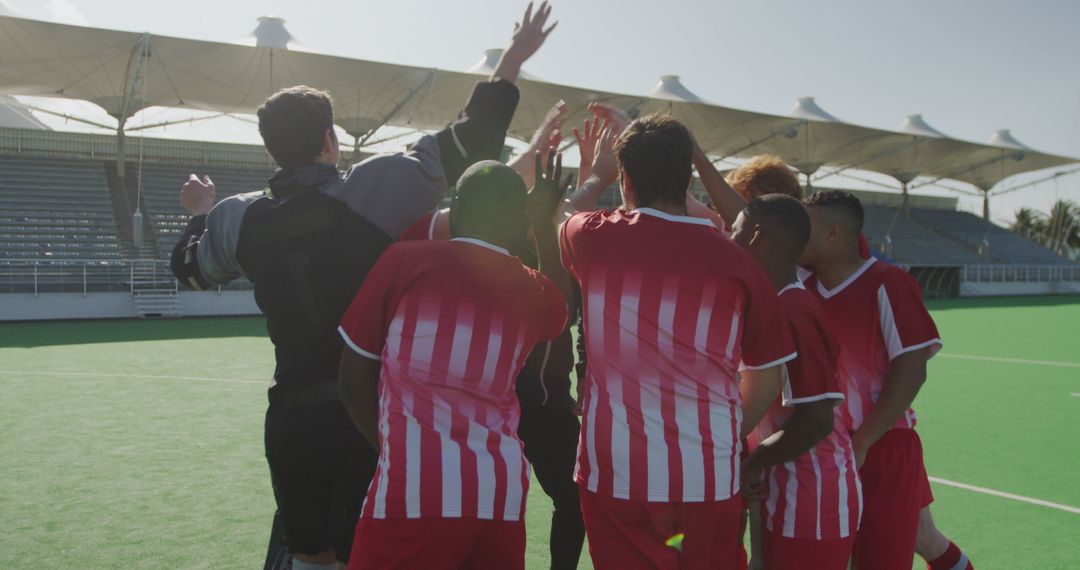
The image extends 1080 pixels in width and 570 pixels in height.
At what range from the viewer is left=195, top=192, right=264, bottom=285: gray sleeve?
265 cm

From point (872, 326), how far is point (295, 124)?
2.06 metres

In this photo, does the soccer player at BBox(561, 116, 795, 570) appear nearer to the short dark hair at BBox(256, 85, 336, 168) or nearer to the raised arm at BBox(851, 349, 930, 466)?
the raised arm at BBox(851, 349, 930, 466)

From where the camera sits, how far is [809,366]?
2240 millimetres

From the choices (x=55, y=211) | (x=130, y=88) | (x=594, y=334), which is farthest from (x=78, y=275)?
(x=594, y=334)

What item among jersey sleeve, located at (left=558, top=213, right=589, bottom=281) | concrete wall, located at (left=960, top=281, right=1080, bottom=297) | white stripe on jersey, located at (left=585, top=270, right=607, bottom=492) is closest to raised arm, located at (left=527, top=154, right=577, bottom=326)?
jersey sleeve, located at (left=558, top=213, right=589, bottom=281)

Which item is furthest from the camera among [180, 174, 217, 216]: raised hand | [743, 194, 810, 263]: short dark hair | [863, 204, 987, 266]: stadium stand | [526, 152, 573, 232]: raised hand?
[863, 204, 987, 266]: stadium stand

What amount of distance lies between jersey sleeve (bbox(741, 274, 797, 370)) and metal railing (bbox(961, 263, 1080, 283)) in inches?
1469

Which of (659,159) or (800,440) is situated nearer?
(659,159)

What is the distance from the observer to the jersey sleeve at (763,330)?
6.89 ft

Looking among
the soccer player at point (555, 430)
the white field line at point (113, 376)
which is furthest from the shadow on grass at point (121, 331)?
the soccer player at point (555, 430)

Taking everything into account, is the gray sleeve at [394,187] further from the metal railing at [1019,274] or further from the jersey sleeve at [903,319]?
the metal railing at [1019,274]

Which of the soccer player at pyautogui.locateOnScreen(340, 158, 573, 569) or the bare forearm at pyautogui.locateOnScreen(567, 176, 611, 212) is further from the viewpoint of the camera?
the bare forearm at pyautogui.locateOnScreen(567, 176, 611, 212)

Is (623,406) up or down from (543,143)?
down

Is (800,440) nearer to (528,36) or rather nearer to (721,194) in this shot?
(721,194)
